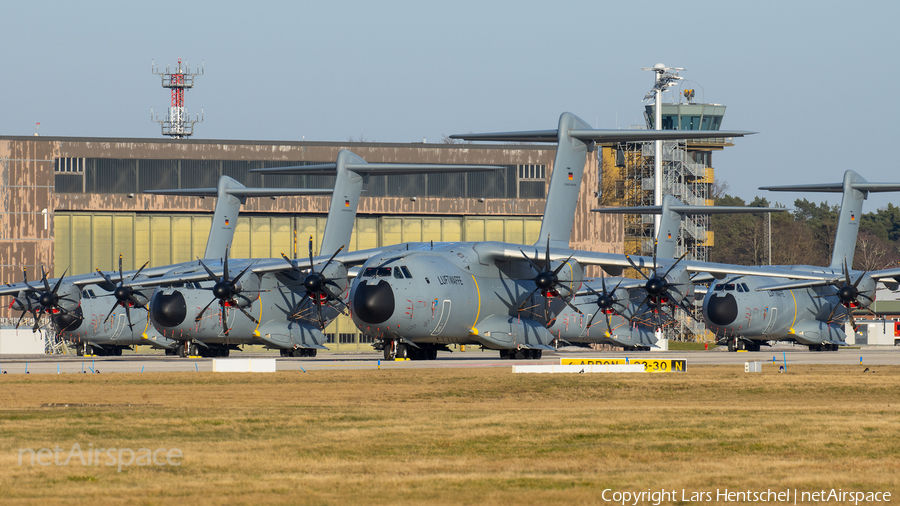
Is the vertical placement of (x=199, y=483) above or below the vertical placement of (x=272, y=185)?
below

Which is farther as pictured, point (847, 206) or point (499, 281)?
point (847, 206)

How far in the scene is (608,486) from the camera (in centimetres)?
1147

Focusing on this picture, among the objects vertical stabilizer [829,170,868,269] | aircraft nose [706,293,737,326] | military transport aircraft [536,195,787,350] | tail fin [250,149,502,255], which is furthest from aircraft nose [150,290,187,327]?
vertical stabilizer [829,170,868,269]

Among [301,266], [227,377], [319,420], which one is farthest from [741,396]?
[301,266]

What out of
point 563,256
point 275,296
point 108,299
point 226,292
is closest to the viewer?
point 563,256

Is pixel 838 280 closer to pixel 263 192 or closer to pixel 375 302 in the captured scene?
pixel 375 302

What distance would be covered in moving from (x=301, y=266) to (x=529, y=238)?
2840 centimetres

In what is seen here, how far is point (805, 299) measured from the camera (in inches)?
2142

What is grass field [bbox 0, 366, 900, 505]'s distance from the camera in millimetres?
11492

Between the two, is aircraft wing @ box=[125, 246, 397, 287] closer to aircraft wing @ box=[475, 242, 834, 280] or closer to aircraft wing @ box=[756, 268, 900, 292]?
aircraft wing @ box=[475, 242, 834, 280]

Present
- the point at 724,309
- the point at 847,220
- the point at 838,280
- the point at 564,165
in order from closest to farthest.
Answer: the point at 564,165
the point at 838,280
the point at 724,309
the point at 847,220

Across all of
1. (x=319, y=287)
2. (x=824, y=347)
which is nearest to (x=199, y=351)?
(x=319, y=287)

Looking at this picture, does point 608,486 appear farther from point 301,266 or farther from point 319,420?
point 301,266

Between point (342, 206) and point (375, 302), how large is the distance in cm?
1209
